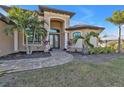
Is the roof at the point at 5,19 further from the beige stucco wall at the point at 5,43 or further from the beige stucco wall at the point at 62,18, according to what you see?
the beige stucco wall at the point at 62,18

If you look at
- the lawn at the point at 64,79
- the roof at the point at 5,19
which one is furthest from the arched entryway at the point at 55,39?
the lawn at the point at 64,79

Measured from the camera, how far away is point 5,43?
15.2 metres

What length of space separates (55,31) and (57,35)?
0.62 m

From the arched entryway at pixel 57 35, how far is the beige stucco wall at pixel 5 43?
6.51m

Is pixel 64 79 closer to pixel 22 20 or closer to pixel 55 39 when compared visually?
pixel 22 20

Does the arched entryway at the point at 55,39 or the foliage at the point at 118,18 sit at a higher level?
the foliage at the point at 118,18

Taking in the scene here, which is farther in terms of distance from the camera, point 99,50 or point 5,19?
point 99,50

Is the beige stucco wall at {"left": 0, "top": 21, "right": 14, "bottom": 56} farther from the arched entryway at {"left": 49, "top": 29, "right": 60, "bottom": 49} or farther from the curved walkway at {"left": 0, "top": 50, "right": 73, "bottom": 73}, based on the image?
the arched entryway at {"left": 49, "top": 29, "right": 60, "bottom": 49}

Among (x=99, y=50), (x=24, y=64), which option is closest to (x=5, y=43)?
(x=24, y=64)

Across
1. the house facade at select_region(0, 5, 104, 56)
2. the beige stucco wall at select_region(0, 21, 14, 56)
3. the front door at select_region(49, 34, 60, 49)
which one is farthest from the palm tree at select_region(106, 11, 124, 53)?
the beige stucco wall at select_region(0, 21, 14, 56)

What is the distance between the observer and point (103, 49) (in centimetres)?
2014

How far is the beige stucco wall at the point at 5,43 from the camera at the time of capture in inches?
551

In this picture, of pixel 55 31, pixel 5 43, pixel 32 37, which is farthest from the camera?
pixel 55 31
